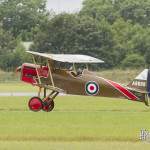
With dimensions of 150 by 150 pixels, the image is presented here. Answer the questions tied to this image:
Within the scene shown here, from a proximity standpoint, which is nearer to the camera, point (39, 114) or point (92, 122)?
point (92, 122)

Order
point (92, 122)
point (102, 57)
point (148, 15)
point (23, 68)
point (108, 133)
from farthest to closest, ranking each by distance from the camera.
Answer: point (148, 15)
point (102, 57)
point (23, 68)
point (92, 122)
point (108, 133)

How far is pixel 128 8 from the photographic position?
394ft

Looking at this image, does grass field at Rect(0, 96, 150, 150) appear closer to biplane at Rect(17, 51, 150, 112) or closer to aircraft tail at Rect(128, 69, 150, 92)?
biplane at Rect(17, 51, 150, 112)

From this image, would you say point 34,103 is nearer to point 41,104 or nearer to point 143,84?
point 41,104

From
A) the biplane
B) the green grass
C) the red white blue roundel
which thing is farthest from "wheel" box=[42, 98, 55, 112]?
the green grass

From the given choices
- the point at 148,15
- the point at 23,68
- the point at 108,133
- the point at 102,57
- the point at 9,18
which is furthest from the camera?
the point at 148,15

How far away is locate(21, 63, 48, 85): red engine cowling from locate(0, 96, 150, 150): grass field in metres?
1.43

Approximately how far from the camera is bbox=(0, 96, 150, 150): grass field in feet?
65.3

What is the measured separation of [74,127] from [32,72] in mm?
7697

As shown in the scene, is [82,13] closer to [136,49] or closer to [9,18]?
[9,18]

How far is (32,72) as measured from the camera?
32.3 metres

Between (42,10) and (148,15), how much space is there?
1722 centimetres

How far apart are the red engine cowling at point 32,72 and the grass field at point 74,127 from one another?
1.43 metres

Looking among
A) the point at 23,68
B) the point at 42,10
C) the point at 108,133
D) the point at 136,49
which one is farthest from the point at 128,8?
the point at 108,133
